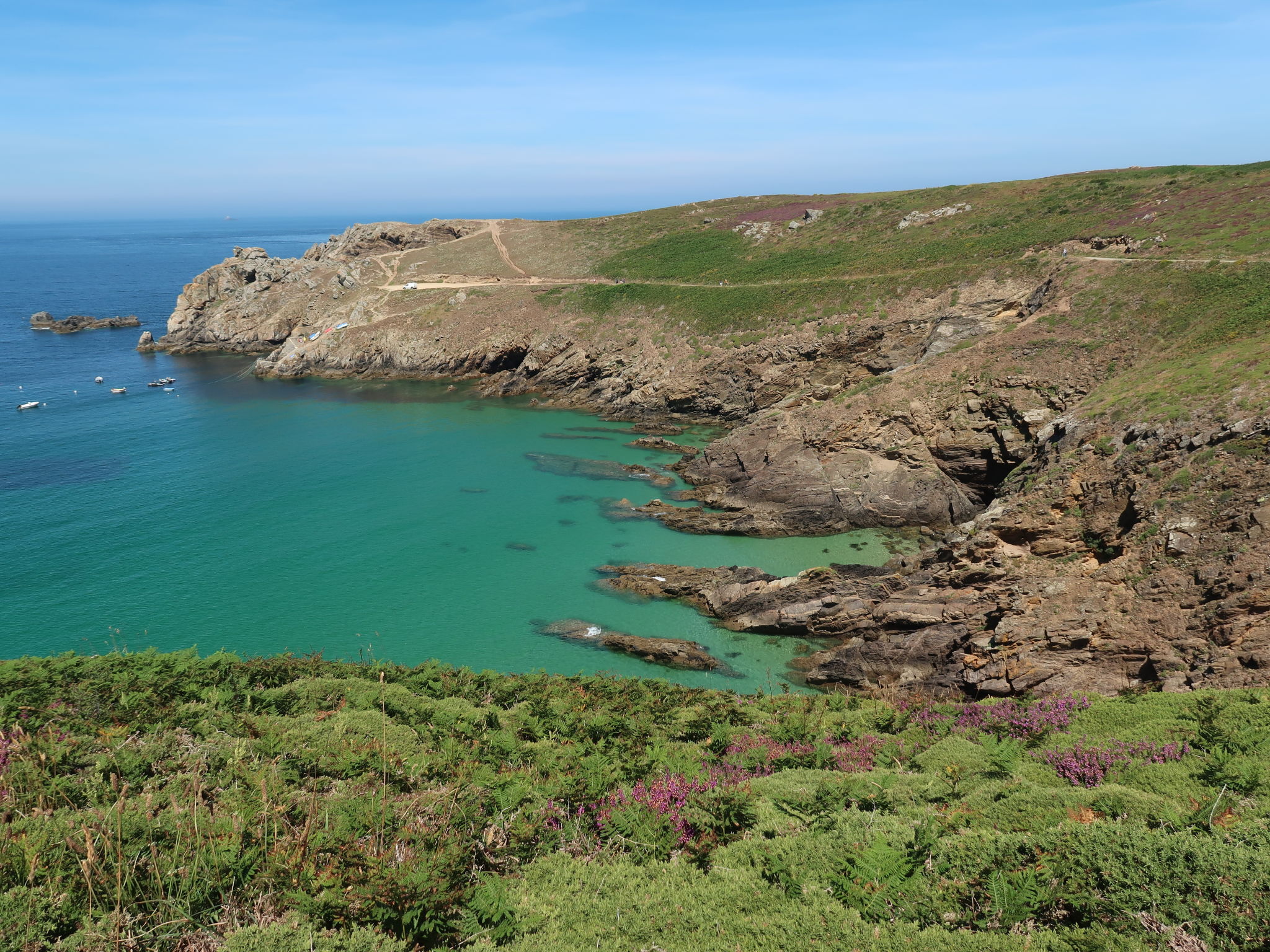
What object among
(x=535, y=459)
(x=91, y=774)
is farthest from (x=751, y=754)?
(x=535, y=459)

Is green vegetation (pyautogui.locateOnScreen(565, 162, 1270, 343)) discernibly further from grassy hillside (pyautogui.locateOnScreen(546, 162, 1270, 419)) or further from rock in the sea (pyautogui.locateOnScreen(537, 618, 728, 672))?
rock in the sea (pyautogui.locateOnScreen(537, 618, 728, 672))

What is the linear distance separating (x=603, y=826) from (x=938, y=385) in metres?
37.6

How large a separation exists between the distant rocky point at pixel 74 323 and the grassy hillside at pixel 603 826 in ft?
359

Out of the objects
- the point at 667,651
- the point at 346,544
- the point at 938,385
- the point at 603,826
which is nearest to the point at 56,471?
the point at 346,544

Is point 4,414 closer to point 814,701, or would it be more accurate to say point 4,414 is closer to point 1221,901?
point 814,701

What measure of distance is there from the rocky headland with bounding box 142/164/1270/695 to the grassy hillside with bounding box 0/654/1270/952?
9.06 m

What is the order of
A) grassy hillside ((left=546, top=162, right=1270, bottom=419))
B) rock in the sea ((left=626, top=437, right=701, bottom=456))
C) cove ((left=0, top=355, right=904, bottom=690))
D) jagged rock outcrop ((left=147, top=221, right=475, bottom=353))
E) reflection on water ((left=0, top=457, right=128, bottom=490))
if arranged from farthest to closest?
jagged rock outcrop ((left=147, top=221, right=475, bottom=353)) < rock in the sea ((left=626, top=437, right=701, bottom=456)) < reflection on water ((left=0, top=457, right=128, bottom=490)) < grassy hillside ((left=546, top=162, right=1270, bottom=419)) < cove ((left=0, top=355, right=904, bottom=690))

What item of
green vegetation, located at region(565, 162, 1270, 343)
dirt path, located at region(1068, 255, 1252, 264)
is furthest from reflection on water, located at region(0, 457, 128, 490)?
dirt path, located at region(1068, 255, 1252, 264)

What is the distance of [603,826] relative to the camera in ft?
31.9

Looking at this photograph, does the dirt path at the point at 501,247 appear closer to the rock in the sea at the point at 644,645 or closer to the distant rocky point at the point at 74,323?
the distant rocky point at the point at 74,323

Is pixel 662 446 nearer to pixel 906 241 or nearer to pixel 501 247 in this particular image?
pixel 906 241

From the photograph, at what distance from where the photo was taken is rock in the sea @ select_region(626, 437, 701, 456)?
50094mm

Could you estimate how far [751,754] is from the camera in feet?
43.2

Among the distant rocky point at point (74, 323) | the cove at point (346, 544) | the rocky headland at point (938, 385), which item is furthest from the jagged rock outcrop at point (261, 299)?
the cove at point (346, 544)
